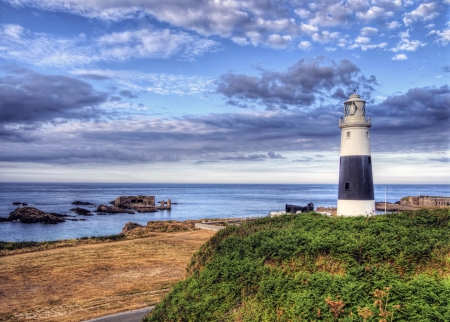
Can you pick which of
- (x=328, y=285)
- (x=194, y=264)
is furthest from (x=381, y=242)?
(x=194, y=264)

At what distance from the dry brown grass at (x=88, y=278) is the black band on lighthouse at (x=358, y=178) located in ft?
30.1

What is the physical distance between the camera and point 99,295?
44.8 feet

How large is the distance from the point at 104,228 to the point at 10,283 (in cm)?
3756

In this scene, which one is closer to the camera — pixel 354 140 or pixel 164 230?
pixel 354 140

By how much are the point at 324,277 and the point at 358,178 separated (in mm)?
11349

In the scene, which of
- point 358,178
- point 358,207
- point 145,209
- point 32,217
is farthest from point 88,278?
point 145,209

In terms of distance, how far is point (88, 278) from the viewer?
1612 cm

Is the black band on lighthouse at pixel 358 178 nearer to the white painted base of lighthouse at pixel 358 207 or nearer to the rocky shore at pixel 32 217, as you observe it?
the white painted base of lighthouse at pixel 358 207

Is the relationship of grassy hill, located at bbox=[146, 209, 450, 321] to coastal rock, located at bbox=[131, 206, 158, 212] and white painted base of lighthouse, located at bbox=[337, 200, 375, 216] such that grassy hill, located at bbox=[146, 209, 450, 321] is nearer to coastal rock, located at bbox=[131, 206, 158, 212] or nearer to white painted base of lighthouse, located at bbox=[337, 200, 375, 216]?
white painted base of lighthouse, located at bbox=[337, 200, 375, 216]

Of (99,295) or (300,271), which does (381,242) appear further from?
(99,295)

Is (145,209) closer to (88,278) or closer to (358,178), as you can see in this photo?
(88,278)

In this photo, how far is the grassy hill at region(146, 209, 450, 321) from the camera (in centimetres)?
660

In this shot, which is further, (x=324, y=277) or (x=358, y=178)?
(x=358, y=178)

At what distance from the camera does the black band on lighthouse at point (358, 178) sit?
1775 cm
